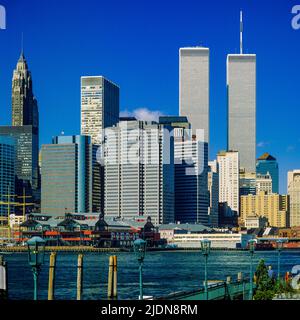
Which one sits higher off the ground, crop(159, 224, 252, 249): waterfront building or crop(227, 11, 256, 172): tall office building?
crop(227, 11, 256, 172): tall office building

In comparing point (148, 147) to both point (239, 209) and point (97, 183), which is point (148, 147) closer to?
point (97, 183)

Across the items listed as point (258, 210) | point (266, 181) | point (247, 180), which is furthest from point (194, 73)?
point (258, 210)

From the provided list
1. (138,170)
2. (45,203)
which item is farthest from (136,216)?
(45,203)

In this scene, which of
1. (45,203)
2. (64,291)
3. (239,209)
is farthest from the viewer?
(239,209)

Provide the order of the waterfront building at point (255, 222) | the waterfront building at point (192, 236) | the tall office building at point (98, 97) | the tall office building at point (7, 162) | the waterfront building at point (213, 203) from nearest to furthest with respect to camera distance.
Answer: the tall office building at point (98, 97) < the tall office building at point (7, 162) < the waterfront building at point (192, 236) < the waterfront building at point (213, 203) < the waterfront building at point (255, 222)

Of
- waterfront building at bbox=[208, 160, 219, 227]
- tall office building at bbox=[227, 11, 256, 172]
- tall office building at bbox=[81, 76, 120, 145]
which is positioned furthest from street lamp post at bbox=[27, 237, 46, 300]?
waterfront building at bbox=[208, 160, 219, 227]

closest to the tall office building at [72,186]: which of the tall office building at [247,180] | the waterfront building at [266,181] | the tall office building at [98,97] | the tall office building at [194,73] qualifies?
the tall office building at [247,180]

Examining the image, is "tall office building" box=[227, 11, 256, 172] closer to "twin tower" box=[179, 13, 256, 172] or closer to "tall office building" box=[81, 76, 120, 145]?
"twin tower" box=[179, 13, 256, 172]

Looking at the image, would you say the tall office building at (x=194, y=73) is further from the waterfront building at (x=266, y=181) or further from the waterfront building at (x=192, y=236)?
the waterfront building at (x=192, y=236)

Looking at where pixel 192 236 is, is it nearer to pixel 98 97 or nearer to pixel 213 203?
pixel 213 203

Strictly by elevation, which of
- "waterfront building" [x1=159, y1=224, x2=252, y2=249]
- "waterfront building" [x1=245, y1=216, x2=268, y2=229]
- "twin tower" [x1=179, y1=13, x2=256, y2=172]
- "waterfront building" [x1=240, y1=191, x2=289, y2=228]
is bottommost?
"waterfront building" [x1=159, y1=224, x2=252, y2=249]
